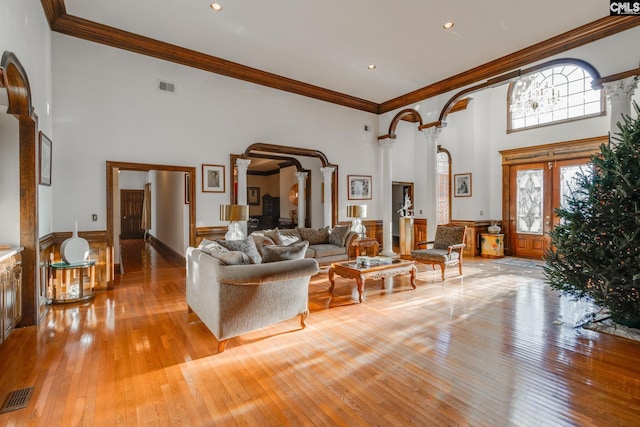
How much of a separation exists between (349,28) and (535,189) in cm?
643

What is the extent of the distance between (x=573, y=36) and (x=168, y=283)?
7.92 m

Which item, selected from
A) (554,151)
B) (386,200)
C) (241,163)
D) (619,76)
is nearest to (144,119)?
(241,163)

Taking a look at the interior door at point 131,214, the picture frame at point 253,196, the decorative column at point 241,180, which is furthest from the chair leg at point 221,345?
the picture frame at point 253,196

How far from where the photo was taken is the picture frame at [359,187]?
8422 millimetres

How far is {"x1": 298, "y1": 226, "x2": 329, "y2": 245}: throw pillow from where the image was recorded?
272 inches

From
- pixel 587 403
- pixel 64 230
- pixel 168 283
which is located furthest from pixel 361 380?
pixel 64 230

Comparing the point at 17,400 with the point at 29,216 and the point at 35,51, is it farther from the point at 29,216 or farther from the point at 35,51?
the point at 35,51

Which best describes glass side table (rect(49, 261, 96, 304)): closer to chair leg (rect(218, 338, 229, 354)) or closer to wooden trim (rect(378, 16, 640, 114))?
chair leg (rect(218, 338, 229, 354))

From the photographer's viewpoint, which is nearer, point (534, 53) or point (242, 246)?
point (242, 246)

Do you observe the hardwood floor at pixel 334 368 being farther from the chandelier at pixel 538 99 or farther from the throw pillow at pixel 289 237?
the chandelier at pixel 538 99

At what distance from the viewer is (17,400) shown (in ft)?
7.32

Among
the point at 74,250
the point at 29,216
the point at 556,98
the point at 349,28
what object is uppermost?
the point at 349,28

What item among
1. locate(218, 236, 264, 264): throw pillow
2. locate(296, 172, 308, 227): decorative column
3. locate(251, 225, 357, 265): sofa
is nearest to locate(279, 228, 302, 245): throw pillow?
locate(251, 225, 357, 265): sofa

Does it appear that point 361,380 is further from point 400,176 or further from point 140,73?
point 400,176
